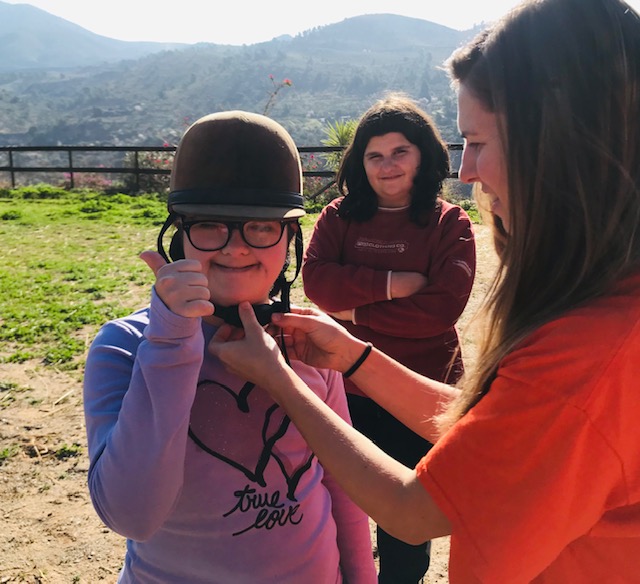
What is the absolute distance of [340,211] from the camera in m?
2.61

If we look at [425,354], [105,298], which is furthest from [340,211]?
[105,298]

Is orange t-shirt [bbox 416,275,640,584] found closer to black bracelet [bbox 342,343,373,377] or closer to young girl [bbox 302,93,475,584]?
black bracelet [bbox 342,343,373,377]

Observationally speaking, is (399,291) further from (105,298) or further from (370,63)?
(370,63)

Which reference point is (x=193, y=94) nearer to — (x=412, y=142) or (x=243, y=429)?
(x=412, y=142)

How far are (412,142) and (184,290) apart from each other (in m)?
1.70

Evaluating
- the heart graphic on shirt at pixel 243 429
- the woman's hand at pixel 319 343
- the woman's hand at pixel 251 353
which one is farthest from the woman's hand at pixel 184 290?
the woman's hand at pixel 319 343

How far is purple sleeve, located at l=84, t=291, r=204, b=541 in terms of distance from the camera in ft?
3.62

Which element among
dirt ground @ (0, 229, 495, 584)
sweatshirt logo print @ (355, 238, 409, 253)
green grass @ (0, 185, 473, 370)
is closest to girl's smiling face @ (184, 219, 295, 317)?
dirt ground @ (0, 229, 495, 584)

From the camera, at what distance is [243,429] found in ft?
4.60

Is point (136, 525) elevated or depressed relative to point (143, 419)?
depressed

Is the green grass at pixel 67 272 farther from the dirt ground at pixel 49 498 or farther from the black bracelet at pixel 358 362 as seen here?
the black bracelet at pixel 358 362

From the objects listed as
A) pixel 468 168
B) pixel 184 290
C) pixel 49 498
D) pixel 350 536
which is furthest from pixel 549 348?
pixel 49 498

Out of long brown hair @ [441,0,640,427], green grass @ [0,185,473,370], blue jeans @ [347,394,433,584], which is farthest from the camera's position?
green grass @ [0,185,473,370]

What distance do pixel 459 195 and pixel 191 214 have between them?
43.4 ft
